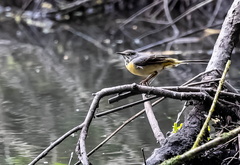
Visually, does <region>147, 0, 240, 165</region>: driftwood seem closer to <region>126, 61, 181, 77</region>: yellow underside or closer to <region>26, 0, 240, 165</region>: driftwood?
<region>26, 0, 240, 165</region>: driftwood

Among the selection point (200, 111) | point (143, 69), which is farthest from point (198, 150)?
point (143, 69)

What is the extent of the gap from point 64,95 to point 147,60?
2167 mm

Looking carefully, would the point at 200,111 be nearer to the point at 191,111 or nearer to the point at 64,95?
the point at 191,111

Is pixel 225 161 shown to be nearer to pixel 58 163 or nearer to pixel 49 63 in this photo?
pixel 58 163

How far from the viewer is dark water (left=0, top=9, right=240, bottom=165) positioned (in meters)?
3.59

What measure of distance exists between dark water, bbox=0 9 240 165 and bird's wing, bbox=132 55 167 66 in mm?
605

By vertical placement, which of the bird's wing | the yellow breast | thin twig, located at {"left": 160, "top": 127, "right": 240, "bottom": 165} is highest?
the bird's wing

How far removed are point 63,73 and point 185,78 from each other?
1.50 m

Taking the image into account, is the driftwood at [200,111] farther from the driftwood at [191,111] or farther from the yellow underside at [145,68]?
the yellow underside at [145,68]

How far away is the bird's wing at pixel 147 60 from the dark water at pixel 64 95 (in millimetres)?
605

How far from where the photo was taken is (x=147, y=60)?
10.7 ft

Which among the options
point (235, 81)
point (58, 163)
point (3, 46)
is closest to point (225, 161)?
point (58, 163)

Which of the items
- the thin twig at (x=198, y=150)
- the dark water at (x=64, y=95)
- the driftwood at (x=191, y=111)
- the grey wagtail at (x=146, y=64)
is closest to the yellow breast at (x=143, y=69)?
the grey wagtail at (x=146, y=64)

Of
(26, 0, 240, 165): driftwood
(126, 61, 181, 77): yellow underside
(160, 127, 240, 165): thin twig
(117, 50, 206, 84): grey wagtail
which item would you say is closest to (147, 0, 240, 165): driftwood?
(26, 0, 240, 165): driftwood
